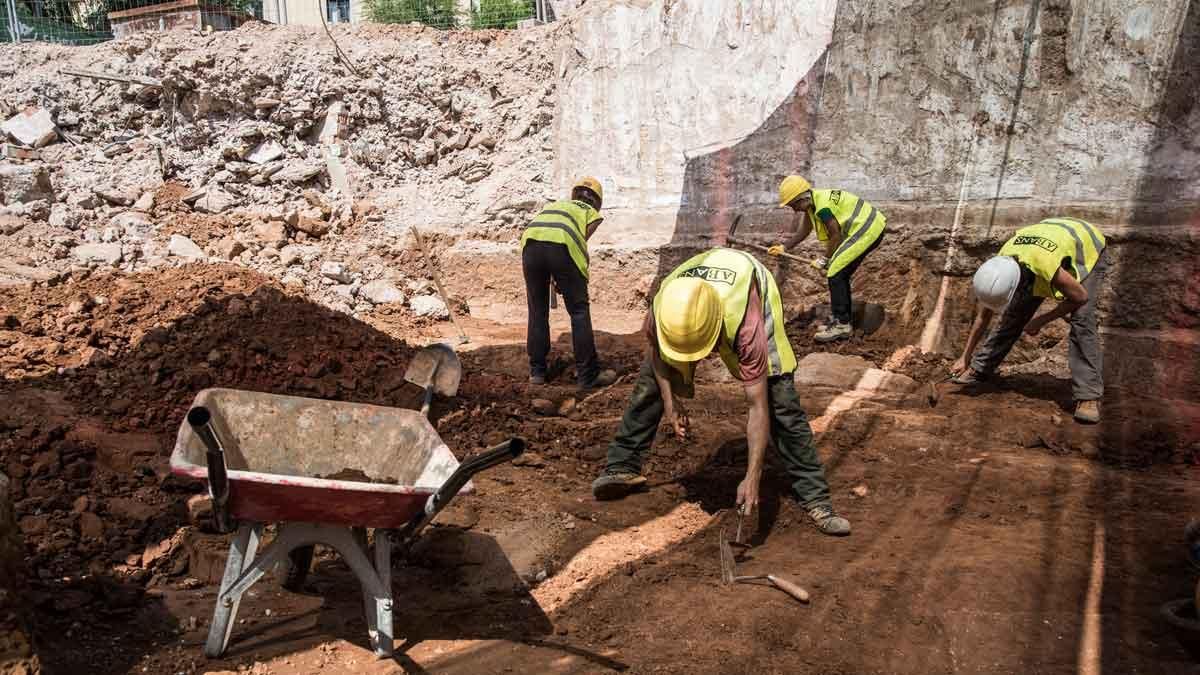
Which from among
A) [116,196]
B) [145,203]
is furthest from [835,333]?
[116,196]

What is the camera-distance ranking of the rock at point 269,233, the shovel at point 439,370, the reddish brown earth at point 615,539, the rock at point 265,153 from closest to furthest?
the reddish brown earth at point 615,539
the shovel at point 439,370
the rock at point 269,233
the rock at point 265,153

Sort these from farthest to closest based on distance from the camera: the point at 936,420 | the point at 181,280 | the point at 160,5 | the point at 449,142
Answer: the point at 160,5, the point at 449,142, the point at 181,280, the point at 936,420

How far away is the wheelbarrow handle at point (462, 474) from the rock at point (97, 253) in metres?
6.43

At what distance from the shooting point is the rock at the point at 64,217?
310 inches

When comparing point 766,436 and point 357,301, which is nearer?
point 766,436

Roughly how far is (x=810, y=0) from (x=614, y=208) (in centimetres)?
267

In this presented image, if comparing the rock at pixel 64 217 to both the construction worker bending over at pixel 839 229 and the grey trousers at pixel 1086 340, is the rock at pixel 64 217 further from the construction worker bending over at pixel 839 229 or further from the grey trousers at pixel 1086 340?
the grey trousers at pixel 1086 340

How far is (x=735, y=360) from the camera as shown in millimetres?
3180

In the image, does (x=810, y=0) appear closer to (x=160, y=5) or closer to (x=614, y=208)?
(x=614, y=208)

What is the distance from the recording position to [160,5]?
11.1 meters

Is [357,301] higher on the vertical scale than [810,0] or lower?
lower

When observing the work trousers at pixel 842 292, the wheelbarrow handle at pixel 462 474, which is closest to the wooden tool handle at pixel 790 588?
the wheelbarrow handle at pixel 462 474

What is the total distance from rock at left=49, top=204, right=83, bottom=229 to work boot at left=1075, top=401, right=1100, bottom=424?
28.8 feet

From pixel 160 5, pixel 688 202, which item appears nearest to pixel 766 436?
pixel 688 202
